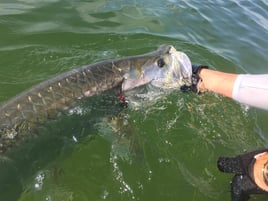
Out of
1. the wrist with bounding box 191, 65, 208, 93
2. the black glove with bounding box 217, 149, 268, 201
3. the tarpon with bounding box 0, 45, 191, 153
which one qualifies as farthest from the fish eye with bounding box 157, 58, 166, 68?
the black glove with bounding box 217, 149, 268, 201

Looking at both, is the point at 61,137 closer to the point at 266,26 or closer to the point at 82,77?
the point at 82,77

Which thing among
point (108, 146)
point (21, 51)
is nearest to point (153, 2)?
point (21, 51)

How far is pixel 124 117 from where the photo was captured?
14.8ft

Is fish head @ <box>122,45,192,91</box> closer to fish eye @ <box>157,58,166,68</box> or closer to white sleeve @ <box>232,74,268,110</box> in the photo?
fish eye @ <box>157,58,166,68</box>

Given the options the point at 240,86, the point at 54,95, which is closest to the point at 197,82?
the point at 240,86

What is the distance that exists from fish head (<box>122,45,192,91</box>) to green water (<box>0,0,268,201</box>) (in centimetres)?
35

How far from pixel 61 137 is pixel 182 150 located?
140 cm

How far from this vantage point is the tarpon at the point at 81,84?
11.8 ft

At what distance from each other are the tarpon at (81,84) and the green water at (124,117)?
0.13 metres

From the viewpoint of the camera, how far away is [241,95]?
3877mm

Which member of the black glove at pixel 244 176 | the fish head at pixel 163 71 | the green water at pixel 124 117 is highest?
the fish head at pixel 163 71

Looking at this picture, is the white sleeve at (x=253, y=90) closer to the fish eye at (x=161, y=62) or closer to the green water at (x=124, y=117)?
the fish eye at (x=161, y=62)

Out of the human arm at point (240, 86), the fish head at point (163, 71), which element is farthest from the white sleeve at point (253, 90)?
the fish head at point (163, 71)

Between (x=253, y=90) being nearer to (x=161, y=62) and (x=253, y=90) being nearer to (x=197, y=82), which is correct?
(x=197, y=82)
